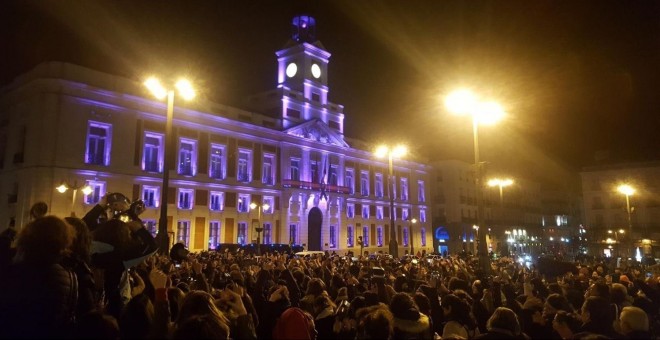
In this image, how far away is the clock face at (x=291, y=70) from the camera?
5328cm

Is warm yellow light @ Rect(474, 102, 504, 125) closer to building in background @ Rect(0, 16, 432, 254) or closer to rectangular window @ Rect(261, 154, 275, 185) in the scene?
building in background @ Rect(0, 16, 432, 254)

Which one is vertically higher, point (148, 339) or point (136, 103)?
point (136, 103)

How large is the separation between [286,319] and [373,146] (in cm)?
5814

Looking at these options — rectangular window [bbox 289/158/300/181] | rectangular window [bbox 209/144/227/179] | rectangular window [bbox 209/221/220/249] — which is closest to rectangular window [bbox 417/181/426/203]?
rectangular window [bbox 289/158/300/181]

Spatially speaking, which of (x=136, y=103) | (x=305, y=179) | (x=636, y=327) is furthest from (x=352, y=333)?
(x=305, y=179)

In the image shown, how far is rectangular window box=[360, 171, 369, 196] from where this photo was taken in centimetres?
5900

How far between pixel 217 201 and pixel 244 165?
4.94 m

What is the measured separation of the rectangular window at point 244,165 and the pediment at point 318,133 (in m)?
5.41

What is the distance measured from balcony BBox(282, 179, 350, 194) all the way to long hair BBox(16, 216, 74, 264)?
43.7 metres

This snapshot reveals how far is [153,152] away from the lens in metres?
38.0

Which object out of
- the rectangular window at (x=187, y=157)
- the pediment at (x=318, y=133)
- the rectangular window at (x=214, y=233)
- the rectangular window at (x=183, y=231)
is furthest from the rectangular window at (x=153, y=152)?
the pediment at (x=318, y=133)

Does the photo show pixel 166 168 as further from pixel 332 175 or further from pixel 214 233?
pixel 332 175

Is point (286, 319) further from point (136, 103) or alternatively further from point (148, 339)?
point (136, 103)

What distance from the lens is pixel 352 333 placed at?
5.64 meters
